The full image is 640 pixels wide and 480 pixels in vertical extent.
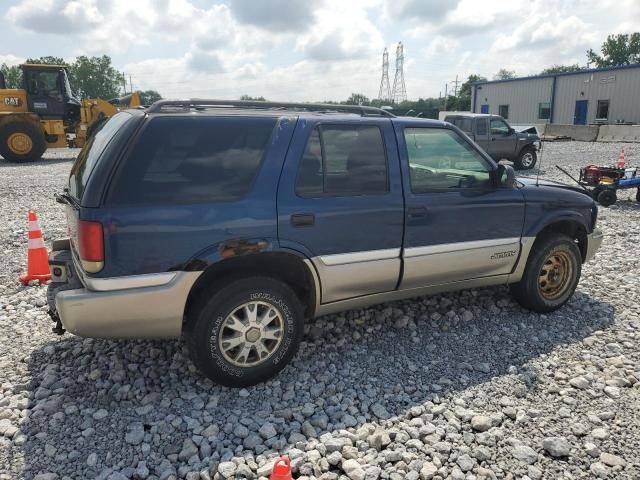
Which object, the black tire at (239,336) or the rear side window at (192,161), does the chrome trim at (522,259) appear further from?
the rear side window at (192,161)

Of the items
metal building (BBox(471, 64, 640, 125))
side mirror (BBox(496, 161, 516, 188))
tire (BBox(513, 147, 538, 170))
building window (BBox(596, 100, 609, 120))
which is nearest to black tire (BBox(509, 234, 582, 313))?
side mirror (BBox(496, 161, 516, 188))

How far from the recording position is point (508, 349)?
4.16 m

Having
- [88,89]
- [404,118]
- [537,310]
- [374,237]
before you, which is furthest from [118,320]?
[88,89]

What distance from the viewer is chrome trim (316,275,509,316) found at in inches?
151

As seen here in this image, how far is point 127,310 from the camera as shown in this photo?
10.2 feet

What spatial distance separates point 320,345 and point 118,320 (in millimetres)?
1671

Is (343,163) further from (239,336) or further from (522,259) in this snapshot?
(522,259)

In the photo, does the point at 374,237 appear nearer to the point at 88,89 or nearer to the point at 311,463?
the point at 311,463

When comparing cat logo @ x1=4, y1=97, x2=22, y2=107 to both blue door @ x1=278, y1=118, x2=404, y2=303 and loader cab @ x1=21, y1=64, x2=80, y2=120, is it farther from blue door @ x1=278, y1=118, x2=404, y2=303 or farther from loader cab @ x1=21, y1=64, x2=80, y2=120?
blue door @ x1=278, y1=118, x2=404, y2=303

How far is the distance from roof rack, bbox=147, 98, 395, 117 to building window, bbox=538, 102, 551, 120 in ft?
135

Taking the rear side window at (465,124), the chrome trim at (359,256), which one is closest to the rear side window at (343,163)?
the chrome trim at (359,256)

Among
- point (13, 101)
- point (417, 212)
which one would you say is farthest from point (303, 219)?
point (13, 101)

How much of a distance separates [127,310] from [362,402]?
162 centimetres

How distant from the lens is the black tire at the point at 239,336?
331 cm
